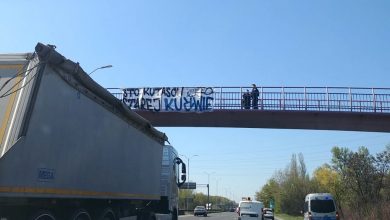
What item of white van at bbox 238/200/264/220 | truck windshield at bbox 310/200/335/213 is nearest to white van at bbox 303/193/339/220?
truck windshield at bbox 310/200/335/213

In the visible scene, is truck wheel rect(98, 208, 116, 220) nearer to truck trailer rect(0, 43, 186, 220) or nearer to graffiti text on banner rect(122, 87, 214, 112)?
truck trailer rect(0, 43, 186, 220)

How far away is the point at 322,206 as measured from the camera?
29859mm

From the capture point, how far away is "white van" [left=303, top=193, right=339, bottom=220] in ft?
96.8

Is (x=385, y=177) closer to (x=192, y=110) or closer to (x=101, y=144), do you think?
(x=192, y=110)

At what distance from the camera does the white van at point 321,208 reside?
29.5 meters

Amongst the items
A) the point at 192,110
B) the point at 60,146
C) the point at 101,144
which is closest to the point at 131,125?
the point at 101,144

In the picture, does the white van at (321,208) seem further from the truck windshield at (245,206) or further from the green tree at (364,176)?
the green tree at (364,176)

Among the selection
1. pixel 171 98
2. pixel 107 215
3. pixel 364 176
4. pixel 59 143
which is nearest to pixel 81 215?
pixel 107 215

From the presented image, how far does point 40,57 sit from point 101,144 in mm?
3164

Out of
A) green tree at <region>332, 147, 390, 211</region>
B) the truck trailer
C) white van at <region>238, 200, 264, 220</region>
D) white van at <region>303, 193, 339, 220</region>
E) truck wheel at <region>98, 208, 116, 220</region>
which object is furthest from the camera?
green tree at <region>332, 147, 390, 211</region>

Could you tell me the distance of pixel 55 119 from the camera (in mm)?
8320

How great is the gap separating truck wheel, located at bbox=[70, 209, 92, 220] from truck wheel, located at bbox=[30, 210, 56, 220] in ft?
3.29

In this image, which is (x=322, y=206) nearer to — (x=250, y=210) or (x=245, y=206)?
(x=250, y=210)

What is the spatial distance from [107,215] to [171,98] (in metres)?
19.1
